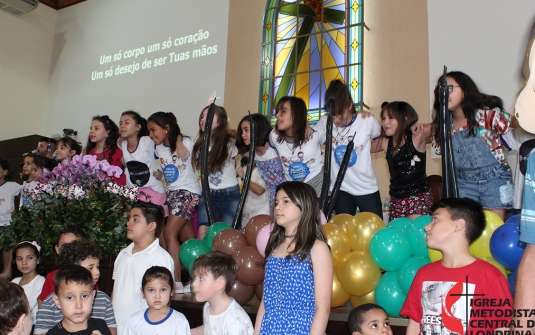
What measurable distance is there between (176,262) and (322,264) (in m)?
1.77

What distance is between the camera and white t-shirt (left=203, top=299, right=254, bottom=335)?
240cm

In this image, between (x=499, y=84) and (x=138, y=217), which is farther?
(x=499, y=84)

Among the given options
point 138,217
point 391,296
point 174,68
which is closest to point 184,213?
point 138,217

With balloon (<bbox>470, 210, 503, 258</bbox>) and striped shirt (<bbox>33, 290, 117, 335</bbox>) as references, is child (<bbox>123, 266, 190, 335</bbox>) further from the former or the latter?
balloon (<bbox>470, 210, 503, 258</bbox>)

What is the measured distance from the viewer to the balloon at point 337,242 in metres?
2.78

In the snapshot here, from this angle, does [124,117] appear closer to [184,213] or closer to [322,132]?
[184,213]

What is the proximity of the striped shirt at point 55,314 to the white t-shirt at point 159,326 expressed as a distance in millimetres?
111

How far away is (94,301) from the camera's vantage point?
8.68ft

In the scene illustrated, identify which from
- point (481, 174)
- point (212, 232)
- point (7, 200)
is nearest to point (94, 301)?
point (212, 232)

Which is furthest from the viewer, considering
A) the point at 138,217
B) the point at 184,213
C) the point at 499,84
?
the point at 499,84

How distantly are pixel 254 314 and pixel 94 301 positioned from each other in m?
0.83

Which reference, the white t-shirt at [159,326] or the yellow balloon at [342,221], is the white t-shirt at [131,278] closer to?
the white t-shirt at [159,326]

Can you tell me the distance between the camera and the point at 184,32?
8.10 meters

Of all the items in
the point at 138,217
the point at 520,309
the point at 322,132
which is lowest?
the point at 520,309
